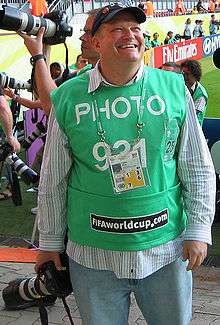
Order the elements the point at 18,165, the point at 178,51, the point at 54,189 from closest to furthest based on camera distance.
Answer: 1. the point at 54,189
2. the point at 18,165
3. the point at 178,51

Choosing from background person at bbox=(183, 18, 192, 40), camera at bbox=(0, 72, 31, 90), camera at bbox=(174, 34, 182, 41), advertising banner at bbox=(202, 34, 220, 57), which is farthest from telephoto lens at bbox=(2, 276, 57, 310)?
advertising banner at bbox=(202, 34, 220, 57)

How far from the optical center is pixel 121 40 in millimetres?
1866

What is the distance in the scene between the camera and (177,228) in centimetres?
202

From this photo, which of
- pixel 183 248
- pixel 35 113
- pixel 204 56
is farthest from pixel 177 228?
pixel 204 56

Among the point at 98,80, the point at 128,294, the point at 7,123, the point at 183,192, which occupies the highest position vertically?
the point at 98,80

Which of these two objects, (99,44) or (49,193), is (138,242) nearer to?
(49,193)

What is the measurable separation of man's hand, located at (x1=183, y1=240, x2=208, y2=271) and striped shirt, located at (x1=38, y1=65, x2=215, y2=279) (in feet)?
0.06

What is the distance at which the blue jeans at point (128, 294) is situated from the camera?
1984mm

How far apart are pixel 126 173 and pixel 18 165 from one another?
319 centimetres

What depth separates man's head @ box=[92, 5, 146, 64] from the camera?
1.85 metres

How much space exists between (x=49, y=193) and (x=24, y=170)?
2.87 meters

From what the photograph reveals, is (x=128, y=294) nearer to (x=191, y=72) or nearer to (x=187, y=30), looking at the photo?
(x=191, y=72)

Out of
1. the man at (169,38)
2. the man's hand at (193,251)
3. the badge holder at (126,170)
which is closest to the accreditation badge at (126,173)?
the badge holder at (126,170)

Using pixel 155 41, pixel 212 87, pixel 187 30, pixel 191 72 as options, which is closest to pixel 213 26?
pixel 187 30
